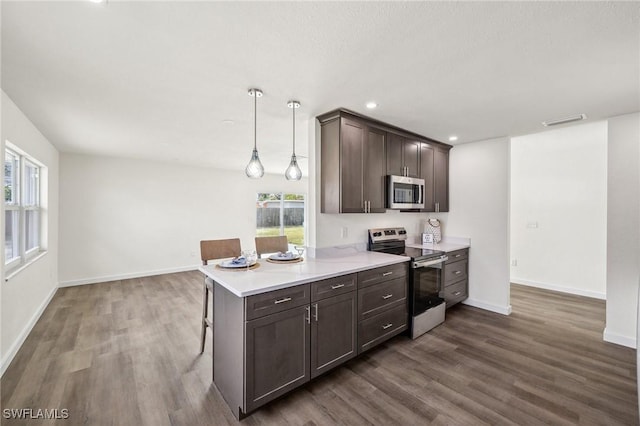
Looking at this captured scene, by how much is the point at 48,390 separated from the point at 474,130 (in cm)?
498

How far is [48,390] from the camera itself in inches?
84.4

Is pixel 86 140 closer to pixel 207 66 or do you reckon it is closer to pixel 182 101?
pixel 182 101

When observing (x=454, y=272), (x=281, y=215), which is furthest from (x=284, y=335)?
(x=281, y=215)

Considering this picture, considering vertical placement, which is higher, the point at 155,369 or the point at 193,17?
the point at 193,17

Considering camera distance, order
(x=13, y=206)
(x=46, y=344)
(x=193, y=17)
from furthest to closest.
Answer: (x=13, y=206)
(x=46, y=344)
(x=193, y=17)

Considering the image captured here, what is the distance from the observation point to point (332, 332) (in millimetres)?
2258

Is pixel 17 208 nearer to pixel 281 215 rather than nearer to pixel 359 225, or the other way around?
pixel 359 225

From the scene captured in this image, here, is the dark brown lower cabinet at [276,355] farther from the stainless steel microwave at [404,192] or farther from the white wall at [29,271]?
the white wall at [29,271]

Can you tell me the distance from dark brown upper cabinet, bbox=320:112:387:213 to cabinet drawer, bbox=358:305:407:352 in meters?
1.10

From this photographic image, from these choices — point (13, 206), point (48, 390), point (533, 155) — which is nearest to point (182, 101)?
point (13, 206)

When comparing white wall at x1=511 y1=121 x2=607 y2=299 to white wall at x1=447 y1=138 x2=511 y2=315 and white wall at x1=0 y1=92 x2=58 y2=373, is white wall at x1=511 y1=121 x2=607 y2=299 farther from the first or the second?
white wall at x1=0 y1=92 x2=58 y2=373

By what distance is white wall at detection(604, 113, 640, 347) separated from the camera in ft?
9.21

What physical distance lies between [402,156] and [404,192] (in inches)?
18.4

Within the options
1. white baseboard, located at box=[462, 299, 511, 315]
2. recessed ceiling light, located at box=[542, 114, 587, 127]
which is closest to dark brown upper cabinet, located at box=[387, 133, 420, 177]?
recessed ceiling light, located at box=[542, 114, 587, 127]
